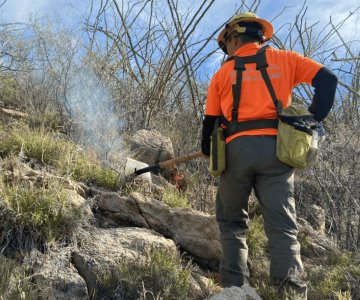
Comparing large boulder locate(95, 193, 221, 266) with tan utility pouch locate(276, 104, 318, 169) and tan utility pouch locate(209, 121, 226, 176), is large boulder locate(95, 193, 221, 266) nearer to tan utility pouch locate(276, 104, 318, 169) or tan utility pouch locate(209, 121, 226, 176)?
tan utility pouch locate(209, 121, 226, 176)

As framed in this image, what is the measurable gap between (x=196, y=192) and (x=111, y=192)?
123 cm

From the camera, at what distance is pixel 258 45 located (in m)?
3.72

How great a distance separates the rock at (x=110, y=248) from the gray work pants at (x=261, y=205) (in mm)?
532

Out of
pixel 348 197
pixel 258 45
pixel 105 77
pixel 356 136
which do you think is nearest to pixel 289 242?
pixel 258 45

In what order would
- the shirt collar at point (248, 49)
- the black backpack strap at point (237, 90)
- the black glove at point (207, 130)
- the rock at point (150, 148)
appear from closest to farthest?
the black backpack strap at point (237, 90), the shirt collar at point (248, 49), the black glove at point (207, 130), the rock at point (150, 148)

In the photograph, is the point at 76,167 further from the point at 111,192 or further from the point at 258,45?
the point at 258,45

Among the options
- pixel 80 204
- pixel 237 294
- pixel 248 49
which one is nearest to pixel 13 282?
pixel 80 204

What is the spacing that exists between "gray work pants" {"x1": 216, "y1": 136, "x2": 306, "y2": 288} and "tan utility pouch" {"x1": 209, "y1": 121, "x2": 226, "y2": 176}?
42 mm

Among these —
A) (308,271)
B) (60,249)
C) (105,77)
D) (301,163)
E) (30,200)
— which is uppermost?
(105,77)

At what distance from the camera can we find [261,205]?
346 cm

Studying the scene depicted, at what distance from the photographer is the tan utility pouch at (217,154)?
3.57 meters

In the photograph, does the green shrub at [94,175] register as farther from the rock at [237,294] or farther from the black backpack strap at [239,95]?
the rock at [237,294]

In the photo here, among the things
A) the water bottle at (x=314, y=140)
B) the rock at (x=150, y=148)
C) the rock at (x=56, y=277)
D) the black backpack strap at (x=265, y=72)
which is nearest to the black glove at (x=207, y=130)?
the black backpack strap at (x=265, y=72)

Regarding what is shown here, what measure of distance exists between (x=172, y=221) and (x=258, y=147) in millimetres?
1261
